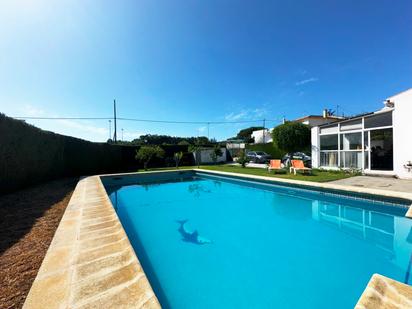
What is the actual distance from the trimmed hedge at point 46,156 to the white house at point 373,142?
50.3ft

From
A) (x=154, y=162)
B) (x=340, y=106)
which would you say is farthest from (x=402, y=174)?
(x=340, y=106)

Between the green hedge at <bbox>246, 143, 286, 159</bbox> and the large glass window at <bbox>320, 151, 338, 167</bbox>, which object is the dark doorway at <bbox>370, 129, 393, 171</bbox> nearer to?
the large glass window at <bbox>320, 151, 338, 167</bbox>

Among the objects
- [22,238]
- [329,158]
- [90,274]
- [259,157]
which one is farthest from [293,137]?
[22,238]

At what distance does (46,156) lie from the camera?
33.7 feet

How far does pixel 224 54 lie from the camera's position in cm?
1352

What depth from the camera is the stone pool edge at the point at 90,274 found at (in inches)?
70.4

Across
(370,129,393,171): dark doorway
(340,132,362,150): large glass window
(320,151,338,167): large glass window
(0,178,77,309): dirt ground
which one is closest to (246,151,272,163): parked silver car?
(320,151,338,167): large glass window

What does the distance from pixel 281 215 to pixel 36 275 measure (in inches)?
237

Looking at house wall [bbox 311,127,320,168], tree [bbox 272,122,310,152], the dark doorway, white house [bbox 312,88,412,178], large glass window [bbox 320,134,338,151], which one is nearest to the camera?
white house [bbox 312,88,412,178]

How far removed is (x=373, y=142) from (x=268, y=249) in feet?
40.2

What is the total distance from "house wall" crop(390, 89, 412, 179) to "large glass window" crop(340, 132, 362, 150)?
2.15 meters

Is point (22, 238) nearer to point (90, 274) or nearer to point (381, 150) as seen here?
point (90, 274)

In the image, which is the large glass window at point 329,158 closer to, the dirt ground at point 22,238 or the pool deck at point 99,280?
the pool deck at point 99,280

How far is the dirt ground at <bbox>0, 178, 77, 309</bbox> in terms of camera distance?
2061 millimetres
